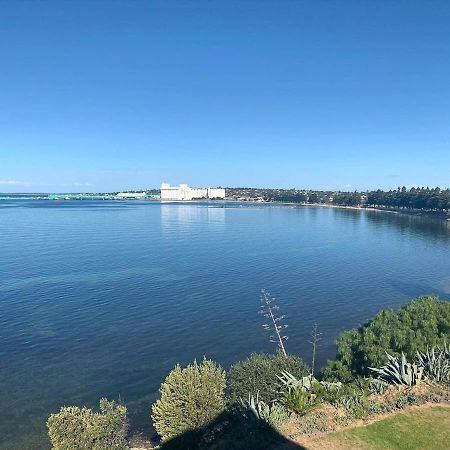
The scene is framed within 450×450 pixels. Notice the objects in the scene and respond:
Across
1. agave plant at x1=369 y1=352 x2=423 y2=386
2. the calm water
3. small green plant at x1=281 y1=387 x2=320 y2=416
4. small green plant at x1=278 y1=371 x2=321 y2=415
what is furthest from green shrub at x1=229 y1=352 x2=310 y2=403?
the calm water

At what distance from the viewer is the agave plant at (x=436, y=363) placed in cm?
2045

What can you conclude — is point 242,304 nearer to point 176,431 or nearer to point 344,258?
point 176,431

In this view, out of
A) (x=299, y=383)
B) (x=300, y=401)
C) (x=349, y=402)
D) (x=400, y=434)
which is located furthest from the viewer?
(x=299, y=383)

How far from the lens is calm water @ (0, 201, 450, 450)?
32.3 meters

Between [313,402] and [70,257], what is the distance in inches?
2826

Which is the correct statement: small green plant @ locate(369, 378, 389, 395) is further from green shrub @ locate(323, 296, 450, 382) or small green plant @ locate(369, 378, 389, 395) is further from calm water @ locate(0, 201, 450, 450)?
calm water @ locate(0, 201, 450, 450)

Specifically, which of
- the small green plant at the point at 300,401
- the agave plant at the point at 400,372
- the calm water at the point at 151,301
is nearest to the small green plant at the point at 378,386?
the agave plant at the point at 400,372

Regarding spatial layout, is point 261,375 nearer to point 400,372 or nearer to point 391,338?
point 400,372

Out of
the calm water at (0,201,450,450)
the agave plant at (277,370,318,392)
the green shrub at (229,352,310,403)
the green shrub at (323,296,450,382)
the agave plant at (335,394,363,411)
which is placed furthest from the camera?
the calm water at (0,201,450,450)

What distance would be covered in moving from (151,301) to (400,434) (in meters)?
40.8

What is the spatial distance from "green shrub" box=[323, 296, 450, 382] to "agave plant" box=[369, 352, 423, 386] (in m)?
1.28

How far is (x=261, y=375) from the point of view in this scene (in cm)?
2400

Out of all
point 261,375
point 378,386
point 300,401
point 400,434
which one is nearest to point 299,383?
point 300,401

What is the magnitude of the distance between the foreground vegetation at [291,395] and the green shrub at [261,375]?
6cm
